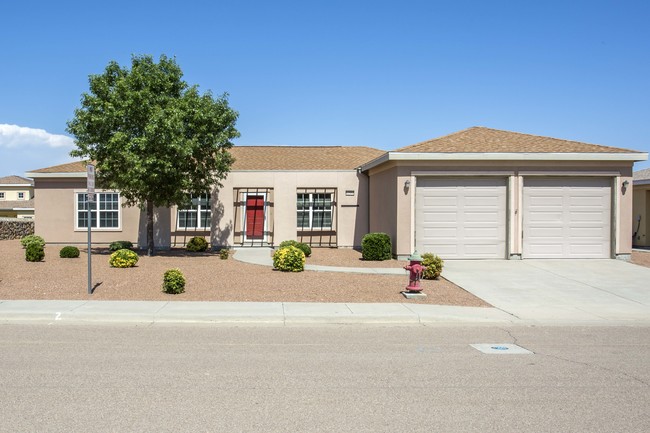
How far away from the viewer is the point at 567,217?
19062 mm

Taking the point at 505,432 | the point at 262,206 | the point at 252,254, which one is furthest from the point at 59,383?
the point at 262,206

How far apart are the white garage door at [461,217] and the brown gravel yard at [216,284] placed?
6.27 feet

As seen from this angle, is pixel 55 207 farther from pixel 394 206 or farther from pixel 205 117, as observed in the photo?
pixel 394 206

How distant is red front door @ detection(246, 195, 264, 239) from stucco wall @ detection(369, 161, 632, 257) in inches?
304

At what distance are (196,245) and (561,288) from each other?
46.0ft

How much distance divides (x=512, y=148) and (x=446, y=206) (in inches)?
118

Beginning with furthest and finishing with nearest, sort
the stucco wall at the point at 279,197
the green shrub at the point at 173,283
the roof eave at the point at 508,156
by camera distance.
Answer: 1. the stucco wall at the point at 279,197
2. the roof eave at the point at 508,156
3. the green shrub at the point at 173,283

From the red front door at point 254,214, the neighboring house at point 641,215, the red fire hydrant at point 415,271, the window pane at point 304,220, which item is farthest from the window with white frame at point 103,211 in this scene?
the neighboring house at point 641,215

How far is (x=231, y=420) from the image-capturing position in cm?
506

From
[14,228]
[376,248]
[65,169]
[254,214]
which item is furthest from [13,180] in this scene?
[376,248]

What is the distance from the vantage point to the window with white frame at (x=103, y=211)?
2514 cm

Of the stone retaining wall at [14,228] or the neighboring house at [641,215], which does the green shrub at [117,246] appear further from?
the neighboring house at [641,215]

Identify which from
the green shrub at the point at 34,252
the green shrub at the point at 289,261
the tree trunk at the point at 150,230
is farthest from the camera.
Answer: the tree trunk at the point at 150,230

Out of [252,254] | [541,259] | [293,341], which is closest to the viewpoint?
[293,341]
